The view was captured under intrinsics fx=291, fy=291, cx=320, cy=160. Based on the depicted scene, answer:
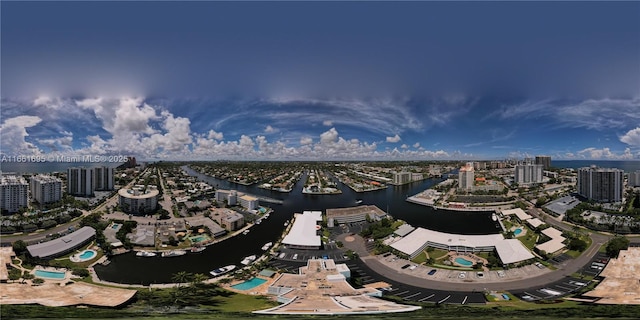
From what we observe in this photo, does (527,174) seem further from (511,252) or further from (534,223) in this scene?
(511,252)

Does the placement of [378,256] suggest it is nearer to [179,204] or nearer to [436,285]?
[436,285]

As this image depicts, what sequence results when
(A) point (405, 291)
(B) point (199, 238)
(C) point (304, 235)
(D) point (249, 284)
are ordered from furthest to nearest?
(B) point (199, 238)
(C) point (304, 235)
(D) point (249, 284)
(A) point (405, 291)

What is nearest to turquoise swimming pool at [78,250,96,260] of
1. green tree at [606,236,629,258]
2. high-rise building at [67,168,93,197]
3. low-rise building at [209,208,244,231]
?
low-rise building at [209,208,244,231]

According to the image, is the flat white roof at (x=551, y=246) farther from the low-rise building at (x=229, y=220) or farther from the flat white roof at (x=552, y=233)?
the low-rise building at (x=229, y=220)

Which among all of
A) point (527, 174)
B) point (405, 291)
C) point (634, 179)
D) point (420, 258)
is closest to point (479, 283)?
point (420, 258)

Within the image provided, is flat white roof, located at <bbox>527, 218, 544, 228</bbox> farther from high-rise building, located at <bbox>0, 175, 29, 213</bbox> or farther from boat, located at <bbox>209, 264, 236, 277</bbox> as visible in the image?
high-rise building, located at <bbox>0, 175, 29, 213</bbox>

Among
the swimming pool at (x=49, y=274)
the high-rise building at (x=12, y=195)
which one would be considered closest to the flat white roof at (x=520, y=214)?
the swimming pool at (x=49, y=274)
